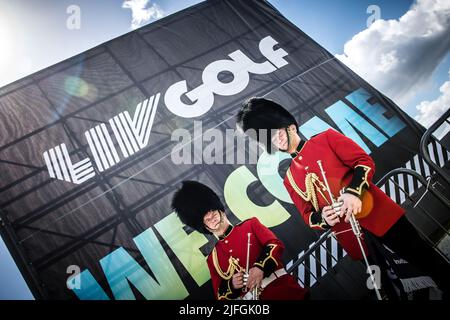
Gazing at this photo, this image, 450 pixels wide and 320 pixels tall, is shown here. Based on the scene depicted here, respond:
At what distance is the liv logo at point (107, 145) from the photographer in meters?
3.87

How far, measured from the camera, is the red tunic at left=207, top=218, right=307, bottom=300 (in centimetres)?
217

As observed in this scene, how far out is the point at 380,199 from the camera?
6.63 feet

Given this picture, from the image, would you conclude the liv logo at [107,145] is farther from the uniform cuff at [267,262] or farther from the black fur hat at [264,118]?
the uniform cuff at [267,262]

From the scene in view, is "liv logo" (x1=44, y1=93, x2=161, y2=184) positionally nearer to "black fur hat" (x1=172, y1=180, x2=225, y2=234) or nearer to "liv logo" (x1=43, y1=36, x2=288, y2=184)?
"liv logo" (x1=43, y1=36, x2=288, y2=184)

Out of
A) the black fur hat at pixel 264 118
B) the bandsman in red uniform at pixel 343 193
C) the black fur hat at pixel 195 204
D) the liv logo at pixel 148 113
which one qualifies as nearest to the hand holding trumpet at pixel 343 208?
the bandsman in red uniform at pixel 343 193

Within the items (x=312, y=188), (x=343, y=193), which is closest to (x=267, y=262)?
(x=312, y=188)

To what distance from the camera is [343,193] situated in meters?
1.97

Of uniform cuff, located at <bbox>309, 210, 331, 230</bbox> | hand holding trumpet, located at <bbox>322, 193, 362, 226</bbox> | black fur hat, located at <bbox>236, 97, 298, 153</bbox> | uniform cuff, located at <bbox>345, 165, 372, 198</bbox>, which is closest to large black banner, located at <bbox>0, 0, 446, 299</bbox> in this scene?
black fur hat, located at <bbox>236, 97, 298, 153</bbox>

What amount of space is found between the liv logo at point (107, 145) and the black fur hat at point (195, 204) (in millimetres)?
1330

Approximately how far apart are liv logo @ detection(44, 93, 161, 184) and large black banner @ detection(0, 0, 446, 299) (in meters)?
0.02

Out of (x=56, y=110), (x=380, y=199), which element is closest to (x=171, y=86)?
(x=56, y=110)

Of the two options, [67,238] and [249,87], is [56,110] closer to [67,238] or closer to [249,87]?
[67,238]

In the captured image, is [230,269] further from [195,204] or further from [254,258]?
[195,204]
